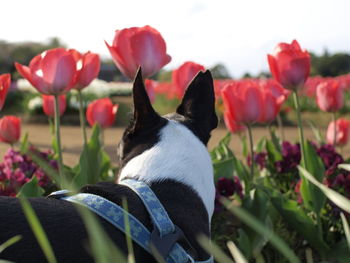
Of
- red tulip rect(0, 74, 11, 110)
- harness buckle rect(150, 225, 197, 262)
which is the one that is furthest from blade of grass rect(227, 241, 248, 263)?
red tulip rect(0, 74, 11, 110)

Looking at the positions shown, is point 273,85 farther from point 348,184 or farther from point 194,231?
point 194,231

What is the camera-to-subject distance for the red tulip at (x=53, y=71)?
256cm

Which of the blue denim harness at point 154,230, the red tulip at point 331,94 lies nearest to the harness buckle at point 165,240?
the blue denim harness at point 154,230

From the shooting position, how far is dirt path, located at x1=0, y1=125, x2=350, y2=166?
24.9 ft

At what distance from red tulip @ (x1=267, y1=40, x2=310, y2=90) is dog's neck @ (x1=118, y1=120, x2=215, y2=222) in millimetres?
1018

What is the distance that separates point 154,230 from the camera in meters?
1.77

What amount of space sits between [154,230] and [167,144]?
408 mm

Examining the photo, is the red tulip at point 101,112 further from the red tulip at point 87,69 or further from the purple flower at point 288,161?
the purple flower at point 288,161

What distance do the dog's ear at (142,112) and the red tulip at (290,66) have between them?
43.8 inches

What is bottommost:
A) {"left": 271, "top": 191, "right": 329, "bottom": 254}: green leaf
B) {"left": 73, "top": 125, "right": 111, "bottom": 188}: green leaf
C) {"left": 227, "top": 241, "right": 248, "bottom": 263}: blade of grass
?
{"left": 271, "top": 191, "right": 329, "bottom": 254}: green leaf

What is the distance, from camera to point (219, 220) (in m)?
3.22

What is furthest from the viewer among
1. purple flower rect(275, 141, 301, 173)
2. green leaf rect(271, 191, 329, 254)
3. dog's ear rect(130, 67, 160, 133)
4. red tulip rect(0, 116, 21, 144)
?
purple flower rect(275, 141, 301, 173)

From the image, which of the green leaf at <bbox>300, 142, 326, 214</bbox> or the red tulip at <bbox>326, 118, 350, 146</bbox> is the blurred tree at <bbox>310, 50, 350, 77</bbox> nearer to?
the red tulip at <bbox>326, 118, 350, 146</bbox>

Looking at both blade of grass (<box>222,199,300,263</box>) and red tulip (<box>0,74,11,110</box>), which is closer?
blade of grass (<box>222,199,300,263</box>)
